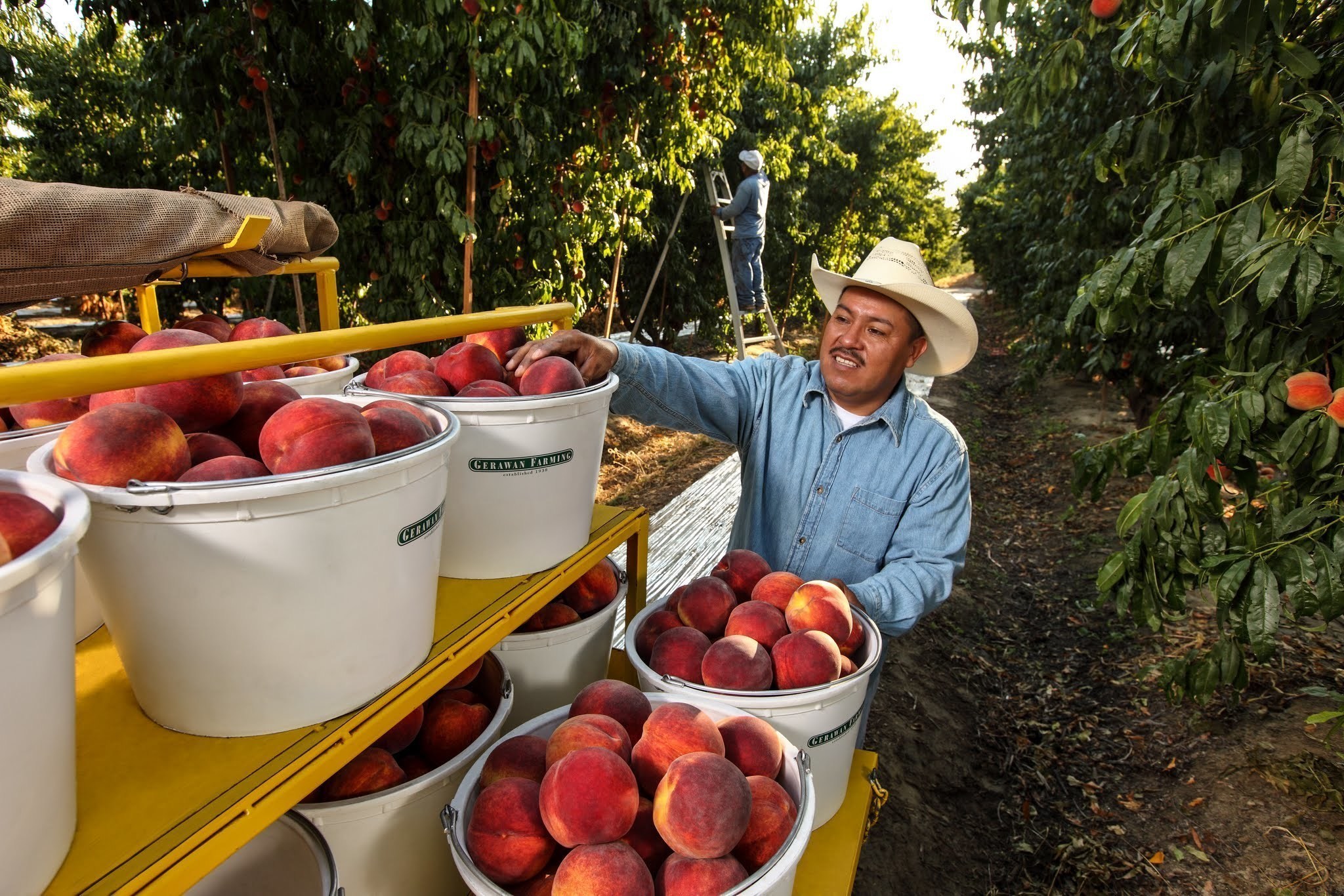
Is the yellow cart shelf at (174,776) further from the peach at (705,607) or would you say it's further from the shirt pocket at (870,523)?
the shirt pocket at (870,523)

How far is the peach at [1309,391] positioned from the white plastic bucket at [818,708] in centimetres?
143

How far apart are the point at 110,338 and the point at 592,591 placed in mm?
1168

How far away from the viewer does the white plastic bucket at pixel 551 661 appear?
1710mm

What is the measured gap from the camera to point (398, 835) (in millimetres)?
1279

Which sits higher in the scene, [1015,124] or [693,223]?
[1015,124]

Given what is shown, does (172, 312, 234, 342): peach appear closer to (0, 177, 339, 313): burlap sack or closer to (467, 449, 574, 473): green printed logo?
(0, 177, 339, 313): burlap sack

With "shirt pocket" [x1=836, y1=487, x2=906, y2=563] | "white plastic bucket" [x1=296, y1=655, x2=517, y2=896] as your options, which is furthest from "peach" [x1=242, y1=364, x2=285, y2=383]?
"shirt pocket" [x1=836, y1=487, x2=906, y2=563]

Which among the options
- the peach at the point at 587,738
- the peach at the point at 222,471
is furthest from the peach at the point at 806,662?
the peach at the point at 222,471

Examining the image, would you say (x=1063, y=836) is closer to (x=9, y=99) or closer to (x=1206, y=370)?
(x=1206, y=370)

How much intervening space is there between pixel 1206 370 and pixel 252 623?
329cm

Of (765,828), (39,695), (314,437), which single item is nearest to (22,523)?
(39,695)

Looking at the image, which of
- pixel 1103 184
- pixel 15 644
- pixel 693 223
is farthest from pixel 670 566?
pixel 693 223

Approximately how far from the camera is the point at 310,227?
7.19ft

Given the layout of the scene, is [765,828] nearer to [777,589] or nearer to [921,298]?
[777,589]
